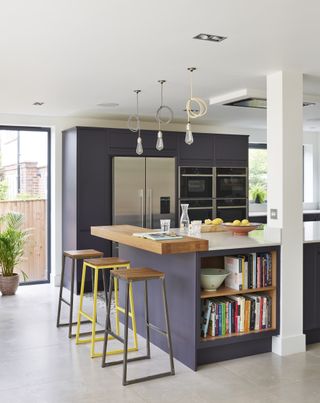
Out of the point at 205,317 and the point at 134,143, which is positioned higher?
the point at 134,143

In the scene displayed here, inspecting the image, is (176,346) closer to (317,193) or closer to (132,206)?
(132,206)

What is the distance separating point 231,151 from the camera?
7195 millimetres

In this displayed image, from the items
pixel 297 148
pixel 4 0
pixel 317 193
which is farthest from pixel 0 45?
pixel 317 193

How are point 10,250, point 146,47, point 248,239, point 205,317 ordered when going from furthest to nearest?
point 10,250 → point 248,239 → point 205,317 → point 146,47

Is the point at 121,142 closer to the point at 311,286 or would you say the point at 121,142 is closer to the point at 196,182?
the point at 196,182

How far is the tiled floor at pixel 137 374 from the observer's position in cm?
321

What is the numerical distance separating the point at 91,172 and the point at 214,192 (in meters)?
1.82

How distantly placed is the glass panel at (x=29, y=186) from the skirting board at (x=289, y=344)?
13.0 feet

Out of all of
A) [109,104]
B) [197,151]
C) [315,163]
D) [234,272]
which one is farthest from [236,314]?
[315,163]

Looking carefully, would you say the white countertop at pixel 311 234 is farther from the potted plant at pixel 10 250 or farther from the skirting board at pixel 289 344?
the potted plant at pixel 10 250

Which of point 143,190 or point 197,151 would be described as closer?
point 143,190

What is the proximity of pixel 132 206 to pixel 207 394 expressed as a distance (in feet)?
11.5

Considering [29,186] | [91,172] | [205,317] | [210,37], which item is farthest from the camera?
[29,186]

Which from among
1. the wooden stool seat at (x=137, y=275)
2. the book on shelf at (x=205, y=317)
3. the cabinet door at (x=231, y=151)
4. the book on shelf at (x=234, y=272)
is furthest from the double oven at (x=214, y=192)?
the wooden stool seat at (x=137, y=275)
